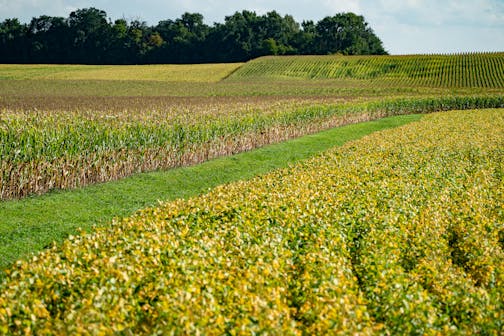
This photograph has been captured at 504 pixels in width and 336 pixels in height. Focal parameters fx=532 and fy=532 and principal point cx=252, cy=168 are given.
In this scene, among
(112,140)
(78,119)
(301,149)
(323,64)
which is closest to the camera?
(112,140)

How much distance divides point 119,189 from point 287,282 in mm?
11509

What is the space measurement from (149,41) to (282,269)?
383 feet

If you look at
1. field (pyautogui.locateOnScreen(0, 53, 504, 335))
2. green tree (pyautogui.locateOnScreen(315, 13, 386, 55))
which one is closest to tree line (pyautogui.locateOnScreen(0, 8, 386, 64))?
green tree (pyautogui.locateOnScreen(315, 13, 386, 55))

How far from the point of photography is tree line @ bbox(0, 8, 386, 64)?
11175cm

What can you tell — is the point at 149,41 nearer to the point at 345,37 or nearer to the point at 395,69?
the point at 345,37

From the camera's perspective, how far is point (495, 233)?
870 cm

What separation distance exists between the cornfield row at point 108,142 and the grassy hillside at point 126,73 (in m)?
49.3

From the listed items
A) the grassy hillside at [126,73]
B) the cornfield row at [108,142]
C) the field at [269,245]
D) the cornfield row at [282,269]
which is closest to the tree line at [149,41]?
the grassy hillside at [126,73]

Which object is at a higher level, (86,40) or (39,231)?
(86,40)

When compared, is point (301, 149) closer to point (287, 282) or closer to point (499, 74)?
point (287, 282)

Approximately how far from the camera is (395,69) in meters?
80.0

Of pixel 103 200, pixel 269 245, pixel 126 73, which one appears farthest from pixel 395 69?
pixel 269 245

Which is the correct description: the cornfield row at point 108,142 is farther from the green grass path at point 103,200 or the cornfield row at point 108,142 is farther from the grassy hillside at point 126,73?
the grassy hillside at point 126,73

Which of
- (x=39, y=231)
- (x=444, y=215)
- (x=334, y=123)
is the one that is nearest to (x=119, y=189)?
(x=39, y=231)
